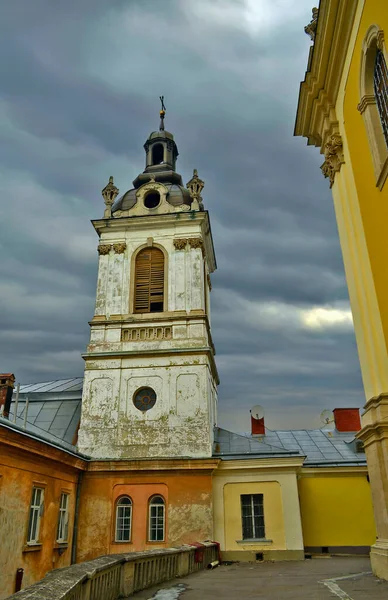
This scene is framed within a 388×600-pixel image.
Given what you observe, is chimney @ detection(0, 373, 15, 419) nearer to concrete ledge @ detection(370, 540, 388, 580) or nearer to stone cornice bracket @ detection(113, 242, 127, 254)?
stone cornice bracket @ detection(113, 242, 127, 254)

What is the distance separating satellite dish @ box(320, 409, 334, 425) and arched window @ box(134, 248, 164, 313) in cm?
1358

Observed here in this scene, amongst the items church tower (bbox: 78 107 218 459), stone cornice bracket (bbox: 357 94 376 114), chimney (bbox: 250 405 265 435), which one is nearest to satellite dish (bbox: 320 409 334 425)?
chimney (bbox: 250 405 265 435)

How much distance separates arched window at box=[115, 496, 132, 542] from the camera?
763 inches

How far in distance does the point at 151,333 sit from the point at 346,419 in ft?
44.3

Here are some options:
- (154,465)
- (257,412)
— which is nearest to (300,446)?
(257,412)

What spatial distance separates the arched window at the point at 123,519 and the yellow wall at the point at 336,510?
7.75 metres

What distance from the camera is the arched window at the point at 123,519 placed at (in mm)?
19383

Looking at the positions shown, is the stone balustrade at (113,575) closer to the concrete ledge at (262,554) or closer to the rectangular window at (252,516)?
the concrete ledge at (262,554)

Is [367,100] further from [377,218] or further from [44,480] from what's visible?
[44,480]

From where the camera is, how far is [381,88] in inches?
390

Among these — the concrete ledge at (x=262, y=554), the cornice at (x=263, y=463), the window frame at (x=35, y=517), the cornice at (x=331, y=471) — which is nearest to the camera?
the window frame at (x=35, y=517)

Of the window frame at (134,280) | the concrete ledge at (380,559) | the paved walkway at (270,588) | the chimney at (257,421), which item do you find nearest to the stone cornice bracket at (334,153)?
the concrete ledge at (380,559)

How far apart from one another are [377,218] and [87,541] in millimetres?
16697

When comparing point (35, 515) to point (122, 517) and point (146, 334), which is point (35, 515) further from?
point (146, 334)
